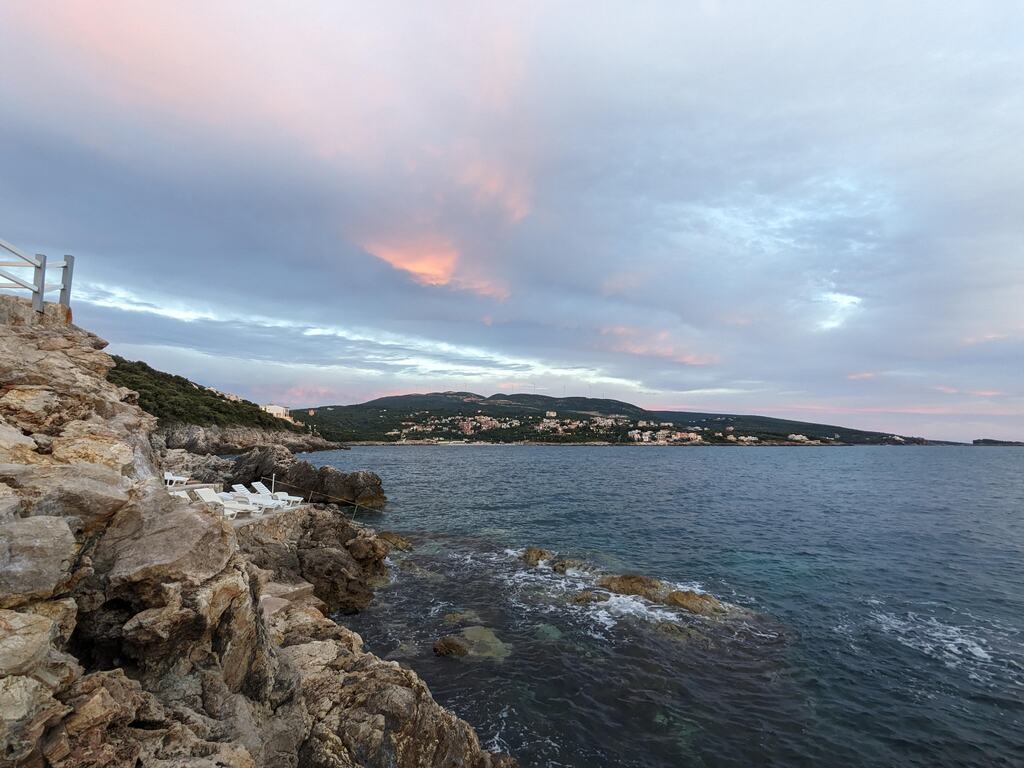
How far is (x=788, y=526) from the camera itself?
121 feet

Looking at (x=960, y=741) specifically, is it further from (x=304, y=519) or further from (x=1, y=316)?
(x=1, y=316)

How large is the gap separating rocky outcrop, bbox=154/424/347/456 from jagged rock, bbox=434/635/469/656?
202 feet

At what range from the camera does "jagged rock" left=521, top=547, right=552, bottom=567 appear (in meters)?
25.7

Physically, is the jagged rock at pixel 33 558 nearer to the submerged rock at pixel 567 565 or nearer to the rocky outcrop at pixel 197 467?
the submerged rock at pixel 567 565

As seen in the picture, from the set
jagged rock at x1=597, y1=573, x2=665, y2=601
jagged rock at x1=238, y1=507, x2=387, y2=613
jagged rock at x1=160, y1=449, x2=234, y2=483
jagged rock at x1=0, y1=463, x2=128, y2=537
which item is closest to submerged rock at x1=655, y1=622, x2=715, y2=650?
jagged rock at x1=597, y1=573, x2=665, y2=601

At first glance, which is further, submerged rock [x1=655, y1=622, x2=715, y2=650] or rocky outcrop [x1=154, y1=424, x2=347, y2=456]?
rocky outcrop [x1=154, y1=424, x2=347, y2=456]

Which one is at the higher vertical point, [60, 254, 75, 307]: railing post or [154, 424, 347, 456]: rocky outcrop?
[60, 254, 75, 307]: railing post

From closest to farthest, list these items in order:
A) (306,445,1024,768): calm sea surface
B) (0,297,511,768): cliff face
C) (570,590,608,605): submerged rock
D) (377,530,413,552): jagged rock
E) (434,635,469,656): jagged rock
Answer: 1. (0,297,511,768): cliff face
2. (306,445,1024,768): calm sea surface
3. (434,635,469,656): jagged rock
4. (570,590,608,605): submerged rock
5. (377,530,413,552): jagged rock

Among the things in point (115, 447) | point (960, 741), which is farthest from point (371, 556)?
point (960, 741)

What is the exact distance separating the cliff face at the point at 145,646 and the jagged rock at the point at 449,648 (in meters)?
5.31

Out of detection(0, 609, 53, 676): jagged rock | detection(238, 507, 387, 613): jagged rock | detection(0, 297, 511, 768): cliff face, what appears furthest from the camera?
detection(238, 507, 387, 613): jagged rock

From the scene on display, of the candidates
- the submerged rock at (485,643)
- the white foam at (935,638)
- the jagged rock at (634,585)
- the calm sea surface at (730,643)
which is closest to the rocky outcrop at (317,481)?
the calm sea surface at (730,643)

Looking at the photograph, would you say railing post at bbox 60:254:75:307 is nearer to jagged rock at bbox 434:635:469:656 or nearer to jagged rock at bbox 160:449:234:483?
jagged rock at bbox 434:635:469:656

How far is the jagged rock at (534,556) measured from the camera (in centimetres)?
2575
